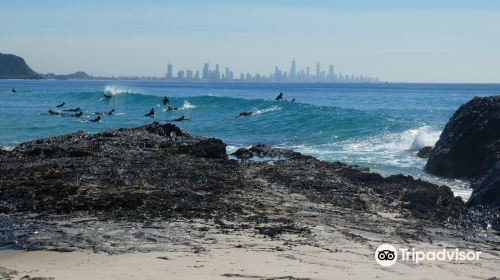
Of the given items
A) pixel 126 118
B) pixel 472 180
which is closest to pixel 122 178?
pixel 472 180

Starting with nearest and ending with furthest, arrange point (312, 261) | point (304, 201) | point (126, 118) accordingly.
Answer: point (312, 261) < point (304, 201) < point (126, 118)

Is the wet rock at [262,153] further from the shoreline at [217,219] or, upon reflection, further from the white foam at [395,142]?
the white foam at [395,142]

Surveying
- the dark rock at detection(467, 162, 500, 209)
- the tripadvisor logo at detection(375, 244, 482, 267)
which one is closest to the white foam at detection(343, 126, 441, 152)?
the dark rock at detection(467, 162, 500, 209)

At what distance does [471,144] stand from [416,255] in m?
9.39

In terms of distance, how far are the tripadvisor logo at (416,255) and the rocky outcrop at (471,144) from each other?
6675 mm

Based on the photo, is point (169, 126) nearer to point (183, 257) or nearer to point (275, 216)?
point (275, 216)

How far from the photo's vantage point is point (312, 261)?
23.0ft

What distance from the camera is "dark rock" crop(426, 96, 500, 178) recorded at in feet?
49.3

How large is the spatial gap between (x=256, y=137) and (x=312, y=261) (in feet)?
66.8

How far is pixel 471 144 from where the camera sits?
15.9 m

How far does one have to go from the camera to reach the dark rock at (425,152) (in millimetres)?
19719

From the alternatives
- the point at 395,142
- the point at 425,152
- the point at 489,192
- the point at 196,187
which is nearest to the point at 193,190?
the point at 196,187

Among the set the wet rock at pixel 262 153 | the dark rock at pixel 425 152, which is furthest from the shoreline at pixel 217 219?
the dark rock at pixel 425 152

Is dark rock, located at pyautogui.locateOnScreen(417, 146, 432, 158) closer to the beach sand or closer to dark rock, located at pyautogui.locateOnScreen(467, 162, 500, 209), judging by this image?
dark rock, located at pyautogui.locateOnScreen(467, 162, 500, 209)
